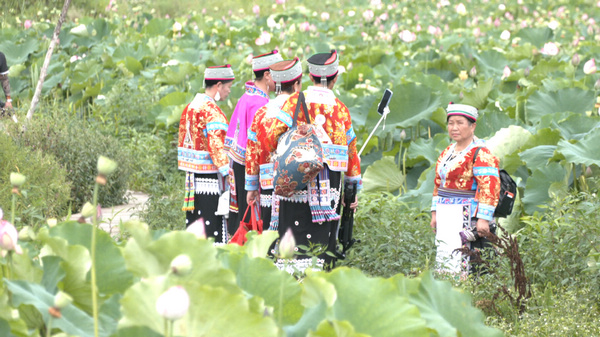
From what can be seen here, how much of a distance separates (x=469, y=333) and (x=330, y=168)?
217 cm

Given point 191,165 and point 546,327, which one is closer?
point 546,327

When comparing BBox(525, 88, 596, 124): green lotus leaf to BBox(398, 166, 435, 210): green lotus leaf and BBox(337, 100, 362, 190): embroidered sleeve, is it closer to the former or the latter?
BBox(398, 166, 435, 210): green lotus leaf

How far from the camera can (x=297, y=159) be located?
11.3 ft

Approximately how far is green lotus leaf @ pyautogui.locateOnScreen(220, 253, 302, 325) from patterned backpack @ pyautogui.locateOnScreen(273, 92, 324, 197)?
197 cm

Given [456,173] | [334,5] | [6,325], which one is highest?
[6,325]

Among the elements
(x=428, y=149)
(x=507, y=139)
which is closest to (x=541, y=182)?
(x=507, y=139)

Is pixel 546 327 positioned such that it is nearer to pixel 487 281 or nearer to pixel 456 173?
pixel 487 281

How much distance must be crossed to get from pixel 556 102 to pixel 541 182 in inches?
55.9

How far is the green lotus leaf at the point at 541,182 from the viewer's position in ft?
15.9

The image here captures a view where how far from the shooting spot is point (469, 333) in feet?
5.00

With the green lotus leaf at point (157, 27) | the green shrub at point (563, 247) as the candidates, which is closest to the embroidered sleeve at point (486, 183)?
the green shrub at point (563, 247)

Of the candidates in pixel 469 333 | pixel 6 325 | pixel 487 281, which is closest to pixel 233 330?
pixel 6 325

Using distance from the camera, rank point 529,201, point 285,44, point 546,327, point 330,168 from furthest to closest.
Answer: point 285,44 < point 529,201 < point 330,168 < point 546,327

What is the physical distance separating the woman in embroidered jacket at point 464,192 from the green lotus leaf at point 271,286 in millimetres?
2322
